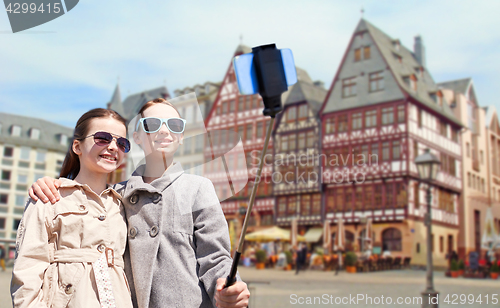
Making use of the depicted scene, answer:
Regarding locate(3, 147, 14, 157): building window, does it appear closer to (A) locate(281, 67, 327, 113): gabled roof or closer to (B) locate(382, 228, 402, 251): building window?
(A) locate(281, 67, 327, 113): gabled roof

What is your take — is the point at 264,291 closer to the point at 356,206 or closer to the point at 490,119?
the point at 356,206

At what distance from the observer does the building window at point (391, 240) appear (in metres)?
13.2

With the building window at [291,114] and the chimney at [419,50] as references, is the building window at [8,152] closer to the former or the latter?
the building window at [291,114]

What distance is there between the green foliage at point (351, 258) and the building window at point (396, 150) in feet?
9.52

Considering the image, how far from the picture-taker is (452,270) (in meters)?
12.2

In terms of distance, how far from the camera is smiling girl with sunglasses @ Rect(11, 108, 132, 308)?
4.15 feet

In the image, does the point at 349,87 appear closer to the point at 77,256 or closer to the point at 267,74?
the point at 77,256

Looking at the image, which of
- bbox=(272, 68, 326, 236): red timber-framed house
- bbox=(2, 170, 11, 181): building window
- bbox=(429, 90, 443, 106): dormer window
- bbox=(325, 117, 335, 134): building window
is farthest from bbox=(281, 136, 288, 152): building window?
bbox=(2, 170, 11, 181): building window

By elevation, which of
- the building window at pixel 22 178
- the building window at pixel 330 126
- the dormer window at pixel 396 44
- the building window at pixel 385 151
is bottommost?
the building window at pixel 22 178

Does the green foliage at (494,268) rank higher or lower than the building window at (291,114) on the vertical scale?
lower

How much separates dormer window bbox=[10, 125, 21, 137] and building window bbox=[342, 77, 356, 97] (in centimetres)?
986

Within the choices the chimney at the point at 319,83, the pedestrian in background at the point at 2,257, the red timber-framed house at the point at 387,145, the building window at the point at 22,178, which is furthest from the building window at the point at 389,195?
the pedestrian in background at the point at 2,257

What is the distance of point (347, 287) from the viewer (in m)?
11.7

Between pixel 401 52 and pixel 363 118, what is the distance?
2458 mm
